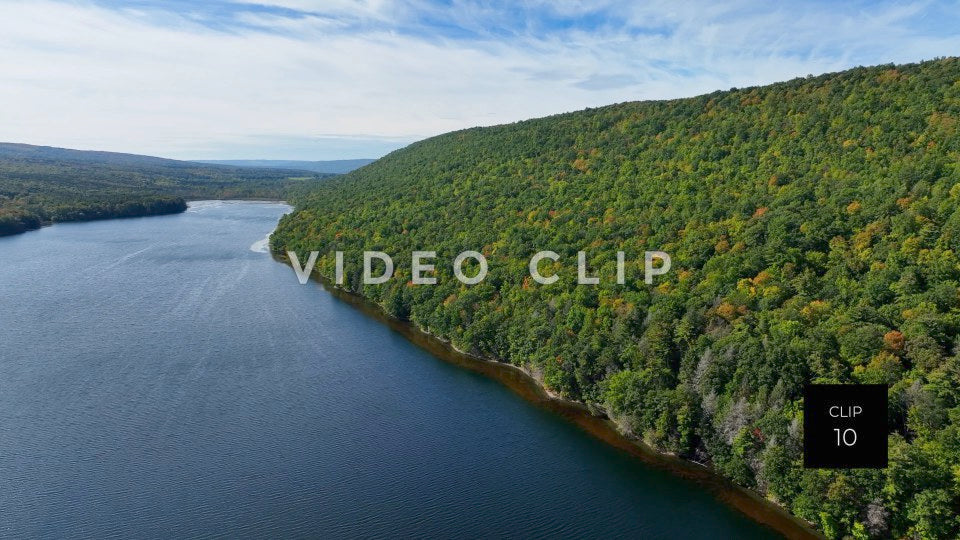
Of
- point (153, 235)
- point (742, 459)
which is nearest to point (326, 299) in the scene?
point (742, 459)

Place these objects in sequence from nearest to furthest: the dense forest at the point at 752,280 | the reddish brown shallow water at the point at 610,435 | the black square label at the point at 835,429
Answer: the black square label at the point at 835,429 < the dense forest at the point at 752,280 < the reddish brown shallow water at the point at 610,435

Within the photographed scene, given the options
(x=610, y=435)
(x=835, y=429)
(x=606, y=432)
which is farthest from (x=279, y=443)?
(x=835, y=429)

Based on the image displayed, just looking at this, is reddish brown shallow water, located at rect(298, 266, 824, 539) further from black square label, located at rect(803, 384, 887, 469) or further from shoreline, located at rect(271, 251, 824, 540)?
black square label, located at rect(803, 384, 887, 469)

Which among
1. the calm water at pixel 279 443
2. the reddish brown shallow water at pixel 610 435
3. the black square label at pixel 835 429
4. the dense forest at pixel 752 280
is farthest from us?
the reddish brown shallow water at pixel 610 435

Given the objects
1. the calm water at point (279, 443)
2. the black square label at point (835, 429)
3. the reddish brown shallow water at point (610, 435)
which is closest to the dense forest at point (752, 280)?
the reddish brown shallow water at point (610, 435)

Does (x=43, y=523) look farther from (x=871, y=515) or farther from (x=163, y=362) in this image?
(x=871, y=515)

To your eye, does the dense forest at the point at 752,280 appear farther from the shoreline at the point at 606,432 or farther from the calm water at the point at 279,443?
the calm water at the point at 279,443

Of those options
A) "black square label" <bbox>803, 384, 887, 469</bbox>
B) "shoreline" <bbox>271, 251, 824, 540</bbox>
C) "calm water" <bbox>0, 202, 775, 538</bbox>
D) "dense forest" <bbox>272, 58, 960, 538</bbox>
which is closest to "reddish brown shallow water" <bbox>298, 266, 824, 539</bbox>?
"shoreline" <bbox>271, 251, 824, 540</bbox>
